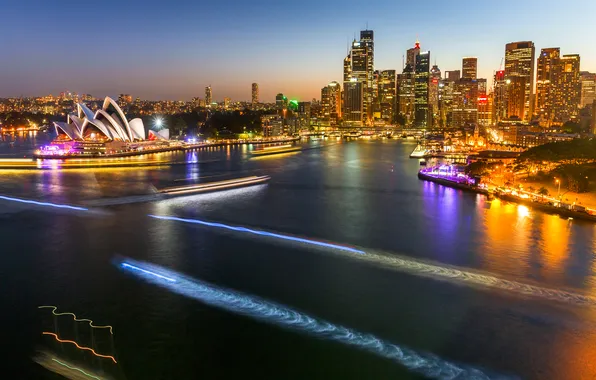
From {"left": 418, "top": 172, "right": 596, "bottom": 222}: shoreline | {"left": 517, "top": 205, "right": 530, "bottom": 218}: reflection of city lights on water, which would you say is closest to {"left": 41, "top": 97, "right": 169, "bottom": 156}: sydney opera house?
{"left": 418, "top": 172, "right": 596, "bottom": 222}: shoreline

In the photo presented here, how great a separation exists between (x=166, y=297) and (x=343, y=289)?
4.94ft

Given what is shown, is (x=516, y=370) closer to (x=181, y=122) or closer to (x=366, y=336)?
(x=366, y=336)

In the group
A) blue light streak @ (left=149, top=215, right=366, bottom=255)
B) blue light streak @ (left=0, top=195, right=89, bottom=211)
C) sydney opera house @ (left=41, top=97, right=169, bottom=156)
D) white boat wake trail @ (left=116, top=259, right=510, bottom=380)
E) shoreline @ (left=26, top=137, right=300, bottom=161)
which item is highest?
sydney opera house @ (left=41, top=97, right=169, bottom=156)

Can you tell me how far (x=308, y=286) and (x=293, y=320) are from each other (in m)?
0.69

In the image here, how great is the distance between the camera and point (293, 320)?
3.58 metres

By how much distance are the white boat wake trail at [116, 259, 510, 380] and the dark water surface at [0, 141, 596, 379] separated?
57 millimetres

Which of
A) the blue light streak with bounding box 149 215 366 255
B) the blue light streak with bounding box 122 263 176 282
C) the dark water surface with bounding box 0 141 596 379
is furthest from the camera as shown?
the blue light streak with bounding box 149 215 366 255

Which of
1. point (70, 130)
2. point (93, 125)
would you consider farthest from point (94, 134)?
point (70, 130)

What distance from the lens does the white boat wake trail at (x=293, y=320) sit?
9.79 feet

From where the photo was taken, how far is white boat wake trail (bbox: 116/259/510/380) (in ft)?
9.79

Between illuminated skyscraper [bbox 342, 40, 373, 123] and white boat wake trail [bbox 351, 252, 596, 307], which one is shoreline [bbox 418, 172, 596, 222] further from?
illuminated skyscraper [bbox 342, 40, 373, 123]

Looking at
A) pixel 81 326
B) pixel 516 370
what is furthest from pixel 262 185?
pixel 516 370

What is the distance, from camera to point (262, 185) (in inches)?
419

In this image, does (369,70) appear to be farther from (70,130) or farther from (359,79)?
(70,130)
